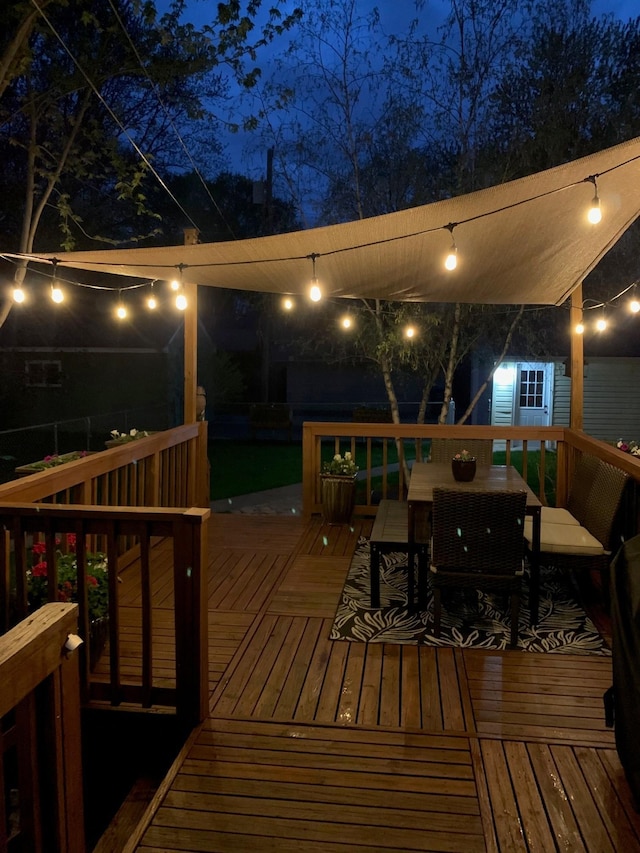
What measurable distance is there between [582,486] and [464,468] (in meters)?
0.94

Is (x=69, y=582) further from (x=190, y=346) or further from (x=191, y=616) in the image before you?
(x=190, y=346)

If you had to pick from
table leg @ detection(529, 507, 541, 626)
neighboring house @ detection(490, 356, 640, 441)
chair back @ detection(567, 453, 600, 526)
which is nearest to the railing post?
table leg @ detection(529, 507, 541, 626)

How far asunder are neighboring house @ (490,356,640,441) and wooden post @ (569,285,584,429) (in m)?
8.02

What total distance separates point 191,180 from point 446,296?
11.0 metres

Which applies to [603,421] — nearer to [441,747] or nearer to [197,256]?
[197,256]

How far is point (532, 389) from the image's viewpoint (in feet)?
45.7

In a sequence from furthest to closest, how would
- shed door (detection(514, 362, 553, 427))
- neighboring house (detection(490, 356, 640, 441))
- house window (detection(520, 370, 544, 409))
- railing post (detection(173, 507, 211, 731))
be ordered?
house window (detection(520, 370, 544, 409)) → shed door (detection(514, 362, 553, 427)) → neighboring house (detection(490, 356, 640, 441)) → railing post (detection(173, 507, 211, 731))

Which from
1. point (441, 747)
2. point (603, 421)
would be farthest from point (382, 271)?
point (603, 421)

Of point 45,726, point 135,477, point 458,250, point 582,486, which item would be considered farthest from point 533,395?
point 45,726

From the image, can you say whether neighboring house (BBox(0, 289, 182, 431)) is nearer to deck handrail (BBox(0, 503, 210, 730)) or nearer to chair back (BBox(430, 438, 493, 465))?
chair back (BBox(430, 438, 493, 465))

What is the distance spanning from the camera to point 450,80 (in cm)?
773

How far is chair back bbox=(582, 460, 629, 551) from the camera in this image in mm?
3635

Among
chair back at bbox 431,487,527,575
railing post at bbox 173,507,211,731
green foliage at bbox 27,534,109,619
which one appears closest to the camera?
railing post at bbox 173,507,211,731

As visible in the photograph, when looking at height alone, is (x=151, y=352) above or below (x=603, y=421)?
above
